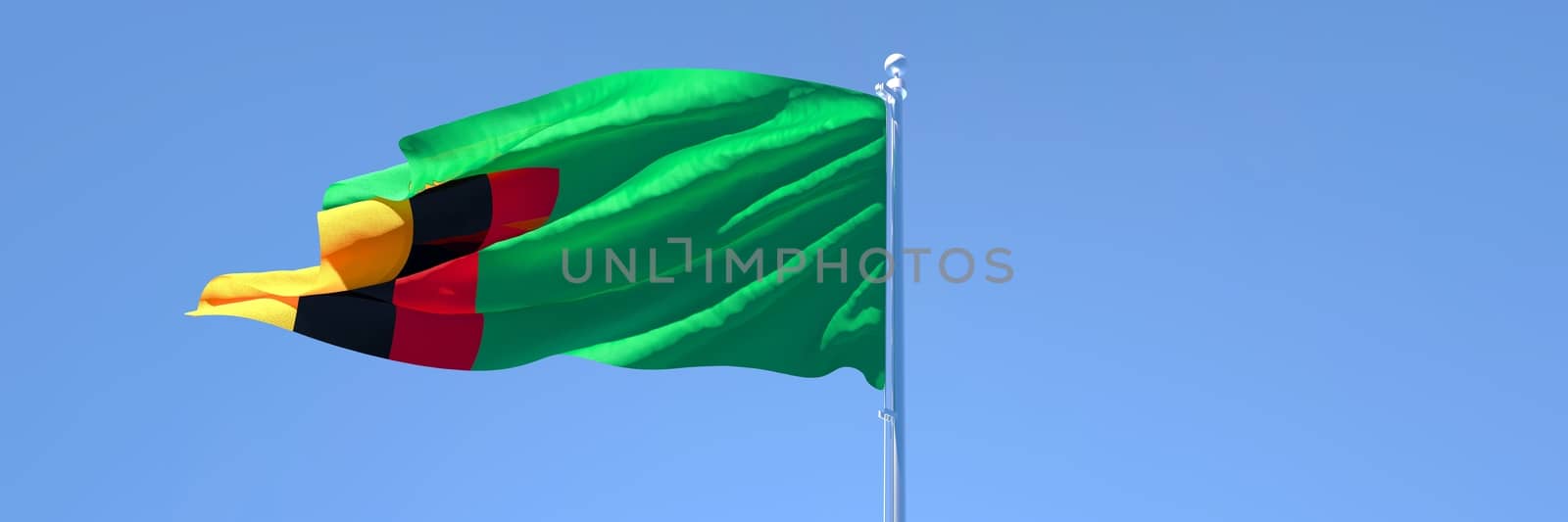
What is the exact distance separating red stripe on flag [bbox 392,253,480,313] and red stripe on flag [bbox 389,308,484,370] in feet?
0.18

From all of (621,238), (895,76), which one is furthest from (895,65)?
(621,238)

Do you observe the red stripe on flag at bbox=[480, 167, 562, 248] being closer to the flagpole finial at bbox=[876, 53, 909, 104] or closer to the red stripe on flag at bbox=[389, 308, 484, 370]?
the red stripe on flag at bbox=[389, 308, 484, 370]

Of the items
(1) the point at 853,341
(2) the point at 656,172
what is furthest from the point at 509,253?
(1) the point at 853,341

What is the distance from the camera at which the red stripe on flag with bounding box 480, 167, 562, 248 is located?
8680 mm

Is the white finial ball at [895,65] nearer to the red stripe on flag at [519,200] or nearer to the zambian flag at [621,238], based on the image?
the zambian flag at [621,238]

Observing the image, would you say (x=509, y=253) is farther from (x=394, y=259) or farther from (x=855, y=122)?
(x=855, y=122)

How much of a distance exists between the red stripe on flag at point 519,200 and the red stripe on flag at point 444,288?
22 cm

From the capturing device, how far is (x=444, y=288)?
8.69 meters

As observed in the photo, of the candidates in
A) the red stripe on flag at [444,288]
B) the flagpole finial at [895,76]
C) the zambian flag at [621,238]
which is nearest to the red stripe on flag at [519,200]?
the zambian flag at [621,238]

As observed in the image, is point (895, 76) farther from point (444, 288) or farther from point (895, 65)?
point (444, 288)

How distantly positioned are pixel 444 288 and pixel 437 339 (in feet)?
1.15

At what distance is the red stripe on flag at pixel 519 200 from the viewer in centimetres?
868

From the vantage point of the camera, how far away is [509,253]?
28.9 ft

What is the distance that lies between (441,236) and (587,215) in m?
0.98
